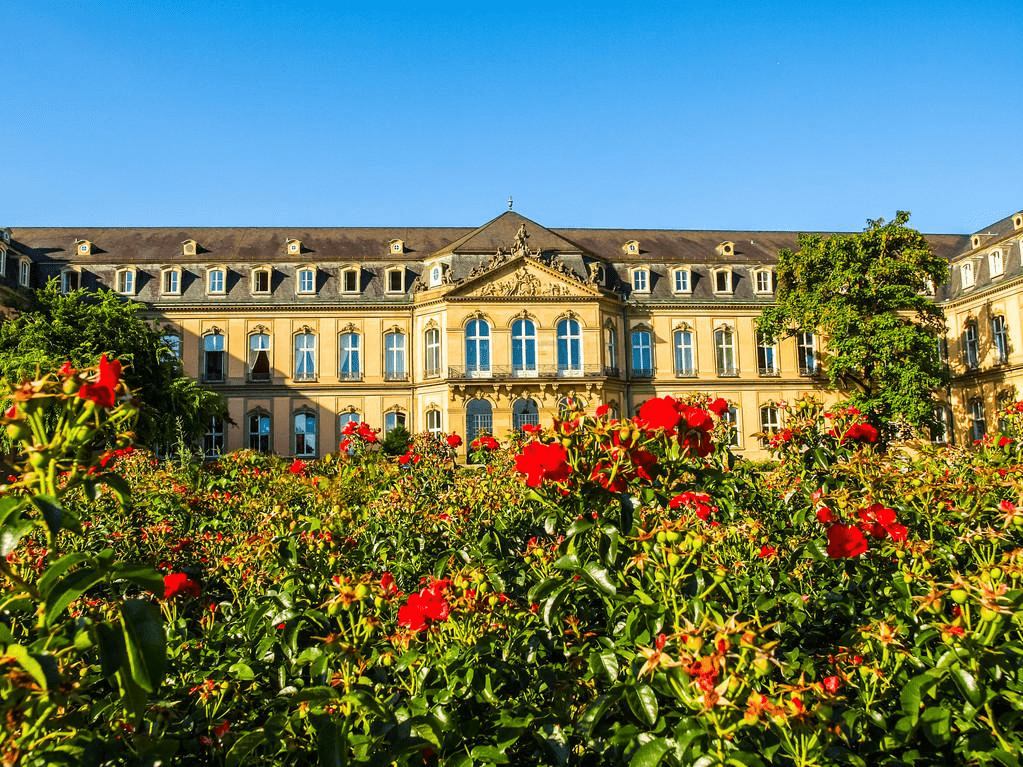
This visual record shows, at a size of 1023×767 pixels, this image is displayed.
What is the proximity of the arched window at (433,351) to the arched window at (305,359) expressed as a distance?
580 centimetres

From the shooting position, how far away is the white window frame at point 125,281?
35.8 m

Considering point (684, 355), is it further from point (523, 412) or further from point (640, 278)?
point (523, 412)

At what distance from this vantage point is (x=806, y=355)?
127 feet

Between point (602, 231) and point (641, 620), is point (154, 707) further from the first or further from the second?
point (602, 231)

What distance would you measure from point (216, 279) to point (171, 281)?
84.9 inches

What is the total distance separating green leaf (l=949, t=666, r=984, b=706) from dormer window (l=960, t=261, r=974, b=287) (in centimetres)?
4134

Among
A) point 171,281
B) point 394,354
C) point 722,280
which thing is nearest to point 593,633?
point 394,354

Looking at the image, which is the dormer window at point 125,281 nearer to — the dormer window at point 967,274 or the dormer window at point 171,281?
the dormer window at point 171,281

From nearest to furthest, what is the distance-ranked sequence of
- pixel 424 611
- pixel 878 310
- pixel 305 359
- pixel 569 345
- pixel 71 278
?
pixel 424 611, pixel 878 310, pixel 569 345, pixel 71 278, pixel 305 359

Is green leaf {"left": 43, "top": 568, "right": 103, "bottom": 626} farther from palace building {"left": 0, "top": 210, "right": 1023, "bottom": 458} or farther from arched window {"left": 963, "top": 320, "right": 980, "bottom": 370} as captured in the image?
arched window {"left": 963, "top": 320, "right": 980, "bottom": 370}

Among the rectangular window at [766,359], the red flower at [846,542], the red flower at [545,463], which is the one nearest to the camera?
the red flower at [545,463]

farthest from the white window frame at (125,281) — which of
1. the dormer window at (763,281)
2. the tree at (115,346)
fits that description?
the dormer window at (763,281)

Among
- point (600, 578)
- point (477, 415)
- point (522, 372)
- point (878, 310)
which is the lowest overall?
point (600, 578)

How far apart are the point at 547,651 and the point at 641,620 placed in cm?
66
